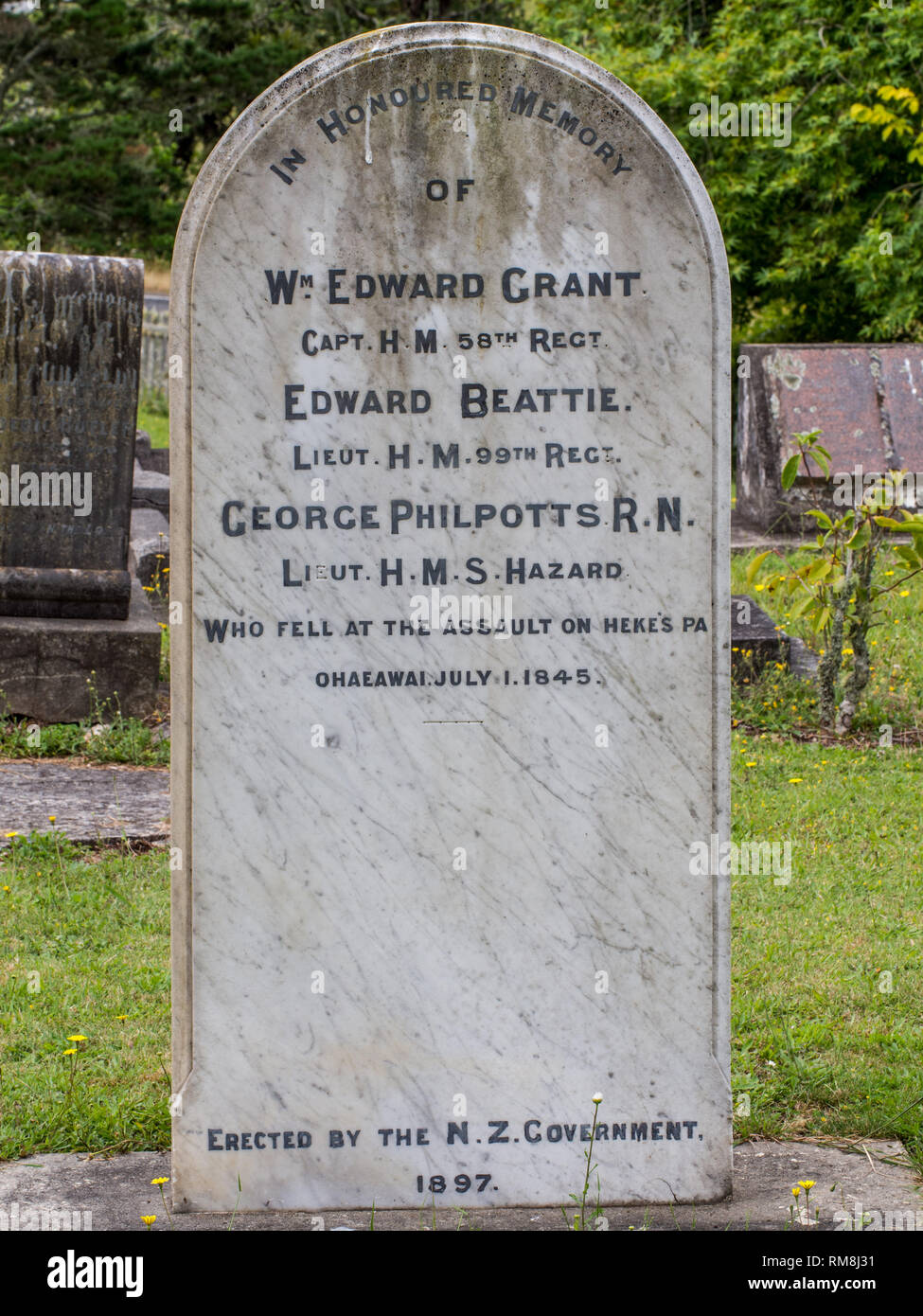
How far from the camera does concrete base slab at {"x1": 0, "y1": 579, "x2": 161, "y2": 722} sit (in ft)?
22.9

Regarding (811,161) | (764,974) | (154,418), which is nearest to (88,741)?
(764,974)

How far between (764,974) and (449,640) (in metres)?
1.97

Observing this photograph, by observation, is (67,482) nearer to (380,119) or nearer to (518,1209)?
(380,119)

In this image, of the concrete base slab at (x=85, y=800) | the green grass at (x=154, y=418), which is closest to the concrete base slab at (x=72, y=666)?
the concrete base slab at (x=85, y=800)

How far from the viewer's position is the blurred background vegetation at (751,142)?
1410 cm

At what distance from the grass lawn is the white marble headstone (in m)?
0.60

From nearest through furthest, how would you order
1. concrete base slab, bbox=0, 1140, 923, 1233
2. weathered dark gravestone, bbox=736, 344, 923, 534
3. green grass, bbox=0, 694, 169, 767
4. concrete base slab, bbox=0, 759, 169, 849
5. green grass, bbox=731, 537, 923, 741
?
concrete base slab, bbox=0, 1140, 923, 1233
concrete base slab, bbox=0, 759, 169, 849
green grass, bbox=0, 694, 169, 767
green grass, bbox=731, 537, 923, 741
weathered dark gravestone, bbox=736, 344, 923, 534

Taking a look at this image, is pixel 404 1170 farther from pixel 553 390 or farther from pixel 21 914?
pixel 21 914

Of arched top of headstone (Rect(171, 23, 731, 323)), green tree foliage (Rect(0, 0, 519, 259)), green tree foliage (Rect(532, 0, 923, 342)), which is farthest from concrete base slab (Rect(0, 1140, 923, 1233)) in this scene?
green tree foliage (Rect(0, 0, 519, 259))

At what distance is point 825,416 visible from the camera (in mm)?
10445

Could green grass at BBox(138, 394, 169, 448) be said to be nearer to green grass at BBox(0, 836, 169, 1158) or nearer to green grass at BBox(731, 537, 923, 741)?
green grass at BBox(731, 537, 923, 741)

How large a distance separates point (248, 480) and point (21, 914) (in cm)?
245

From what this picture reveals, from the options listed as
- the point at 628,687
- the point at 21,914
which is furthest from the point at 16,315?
the point at 628,687

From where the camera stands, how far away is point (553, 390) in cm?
292
